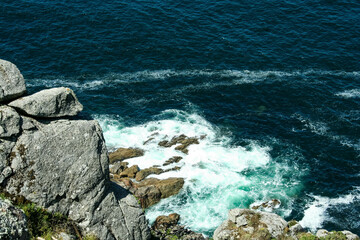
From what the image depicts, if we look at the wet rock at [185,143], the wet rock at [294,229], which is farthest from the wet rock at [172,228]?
the wet rock at [185,143]

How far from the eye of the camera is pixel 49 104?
2270 cm

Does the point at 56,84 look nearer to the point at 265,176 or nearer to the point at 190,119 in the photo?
the point at 190,119

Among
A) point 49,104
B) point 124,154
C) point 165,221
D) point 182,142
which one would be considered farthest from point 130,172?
point 49,104

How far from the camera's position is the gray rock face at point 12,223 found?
16.5 metres

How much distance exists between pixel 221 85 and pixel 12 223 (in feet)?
170

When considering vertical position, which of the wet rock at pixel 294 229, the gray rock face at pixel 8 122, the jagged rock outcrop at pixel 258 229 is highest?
the gray rock face at pixel 8 122

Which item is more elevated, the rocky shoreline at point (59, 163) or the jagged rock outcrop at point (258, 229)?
the rocky shoreline at point (59, 163)

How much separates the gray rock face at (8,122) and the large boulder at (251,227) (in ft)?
68.6

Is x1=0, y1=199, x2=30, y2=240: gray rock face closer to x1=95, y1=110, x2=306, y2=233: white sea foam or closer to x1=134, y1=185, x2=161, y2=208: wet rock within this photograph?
x1=95, y1=110, x2=306, y2=233: white sea foam

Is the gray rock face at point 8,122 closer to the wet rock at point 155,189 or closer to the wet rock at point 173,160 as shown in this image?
the wet rock at point 155,189

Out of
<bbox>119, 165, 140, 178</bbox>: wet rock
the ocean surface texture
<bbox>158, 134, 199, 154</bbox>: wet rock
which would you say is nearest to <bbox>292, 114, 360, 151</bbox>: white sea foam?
the ocean surface texture

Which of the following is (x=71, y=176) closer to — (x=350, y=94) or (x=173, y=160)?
(x=173, y=160)

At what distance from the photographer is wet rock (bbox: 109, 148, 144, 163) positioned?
161 ft

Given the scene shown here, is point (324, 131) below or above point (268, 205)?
above
